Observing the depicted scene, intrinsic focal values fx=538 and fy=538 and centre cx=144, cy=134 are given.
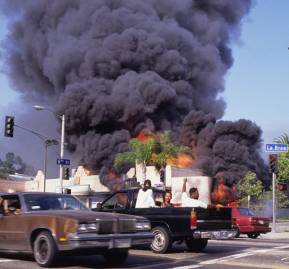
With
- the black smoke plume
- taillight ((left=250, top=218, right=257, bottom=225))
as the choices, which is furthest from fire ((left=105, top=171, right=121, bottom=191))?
taillight ((left=250, top=218, right=257, bottom=225))

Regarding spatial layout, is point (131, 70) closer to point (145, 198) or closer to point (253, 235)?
point (253, 235)

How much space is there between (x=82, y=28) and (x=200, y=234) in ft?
242

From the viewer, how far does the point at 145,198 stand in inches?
520

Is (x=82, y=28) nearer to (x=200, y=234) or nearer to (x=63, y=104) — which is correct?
(x=63, y=104)

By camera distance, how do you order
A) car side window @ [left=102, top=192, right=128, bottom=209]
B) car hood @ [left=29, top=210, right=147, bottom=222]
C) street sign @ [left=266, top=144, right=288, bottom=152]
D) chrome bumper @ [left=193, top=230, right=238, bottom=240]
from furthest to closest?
street sign @ [left=266, top=144, right=288, bottom=152] → car side window @ [left=102, top=192, right=128, bottom=209] → chrome bumper @ [left=193, top=230, right=238, bottom=240] → car hood @ [left=29, top=210, right=147, bottom=222]

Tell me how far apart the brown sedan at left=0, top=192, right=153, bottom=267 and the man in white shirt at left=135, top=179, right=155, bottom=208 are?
244 cm

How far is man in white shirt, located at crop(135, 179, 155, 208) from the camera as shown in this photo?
13.1 meters

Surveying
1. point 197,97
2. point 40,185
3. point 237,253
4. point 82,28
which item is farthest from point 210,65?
point 237,253

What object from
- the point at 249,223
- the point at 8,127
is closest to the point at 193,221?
the point at 249,223

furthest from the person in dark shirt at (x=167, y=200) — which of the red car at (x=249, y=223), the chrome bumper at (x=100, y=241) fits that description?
the red car at (x=249, y=223)

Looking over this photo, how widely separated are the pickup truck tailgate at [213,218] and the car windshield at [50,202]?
289 centimetres

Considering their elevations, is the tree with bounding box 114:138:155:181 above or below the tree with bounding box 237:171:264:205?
above

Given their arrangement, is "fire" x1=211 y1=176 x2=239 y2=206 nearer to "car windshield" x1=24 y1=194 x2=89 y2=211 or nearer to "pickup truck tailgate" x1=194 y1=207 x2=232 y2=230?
"pickup truck tailgate" x1=194 y1=207 x2=232 y2=230

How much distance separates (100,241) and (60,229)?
0.73 m
